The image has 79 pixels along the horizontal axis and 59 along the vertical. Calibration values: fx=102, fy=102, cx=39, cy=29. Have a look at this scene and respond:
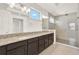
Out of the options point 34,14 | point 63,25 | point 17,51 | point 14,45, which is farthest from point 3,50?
point 63,25

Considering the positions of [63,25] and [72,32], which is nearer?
[72,32]

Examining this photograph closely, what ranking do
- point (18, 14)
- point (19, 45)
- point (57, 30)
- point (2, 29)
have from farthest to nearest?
point (57, 30) < point (18, 14) < point (2, 29) < point (19, 45)

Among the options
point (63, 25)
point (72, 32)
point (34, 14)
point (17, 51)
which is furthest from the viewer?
point (63, 25)

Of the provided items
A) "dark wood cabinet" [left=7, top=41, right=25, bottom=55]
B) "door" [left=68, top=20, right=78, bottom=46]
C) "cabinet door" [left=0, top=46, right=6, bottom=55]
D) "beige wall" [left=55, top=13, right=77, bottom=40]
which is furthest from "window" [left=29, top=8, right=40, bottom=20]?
"cabinet door" [left=0, top=46, right=6, bottom=55]

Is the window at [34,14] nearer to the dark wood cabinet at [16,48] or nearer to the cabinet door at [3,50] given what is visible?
the dark wood cabinet at [16,48]

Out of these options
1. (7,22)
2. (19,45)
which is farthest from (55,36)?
(19,45)

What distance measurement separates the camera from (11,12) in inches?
132

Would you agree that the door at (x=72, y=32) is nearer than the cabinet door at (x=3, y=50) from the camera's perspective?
No

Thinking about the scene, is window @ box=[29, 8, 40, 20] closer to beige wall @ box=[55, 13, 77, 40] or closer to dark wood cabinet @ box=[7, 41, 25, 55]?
beige wall @ box=[55, 13, 77, 40]

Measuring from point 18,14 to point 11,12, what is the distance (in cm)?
34

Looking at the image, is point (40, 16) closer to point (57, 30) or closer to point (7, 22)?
point (57, 30)

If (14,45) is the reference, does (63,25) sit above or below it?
above

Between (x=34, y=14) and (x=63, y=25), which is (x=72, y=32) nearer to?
(x=63, y=25)

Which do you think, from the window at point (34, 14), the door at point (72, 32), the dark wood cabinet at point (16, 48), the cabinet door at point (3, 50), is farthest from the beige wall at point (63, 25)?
the cabinet door at point (3, 50)
